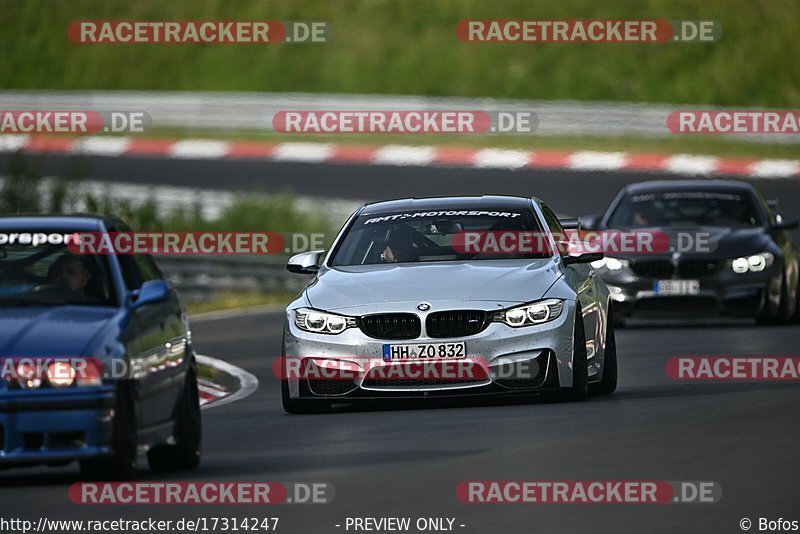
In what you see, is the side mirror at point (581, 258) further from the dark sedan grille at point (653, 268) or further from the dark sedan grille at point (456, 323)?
the dark sedan grille at point (653, 268)

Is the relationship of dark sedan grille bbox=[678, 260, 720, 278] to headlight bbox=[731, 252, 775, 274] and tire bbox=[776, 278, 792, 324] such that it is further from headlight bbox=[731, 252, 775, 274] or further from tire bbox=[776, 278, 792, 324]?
tire bbox=[776, 278, 792, 324]

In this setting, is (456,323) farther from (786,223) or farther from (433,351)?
(786,223)

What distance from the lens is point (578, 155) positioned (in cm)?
3941

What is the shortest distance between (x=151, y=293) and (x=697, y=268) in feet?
37.0

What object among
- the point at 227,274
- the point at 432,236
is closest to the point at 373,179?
the point at 227,274

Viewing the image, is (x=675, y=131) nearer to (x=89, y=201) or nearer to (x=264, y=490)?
(x=89, y=201)

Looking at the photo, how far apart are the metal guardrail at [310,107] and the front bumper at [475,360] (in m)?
27.4

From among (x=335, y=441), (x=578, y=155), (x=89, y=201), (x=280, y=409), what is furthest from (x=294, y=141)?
(x=335, y=441)

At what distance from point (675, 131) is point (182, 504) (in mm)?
32555

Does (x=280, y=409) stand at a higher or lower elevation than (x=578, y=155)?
lower

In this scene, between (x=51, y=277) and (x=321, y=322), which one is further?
(x=321, y=322)

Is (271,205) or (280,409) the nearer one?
(280,409)

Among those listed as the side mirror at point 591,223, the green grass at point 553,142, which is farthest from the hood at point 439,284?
the green grass at point 553,142

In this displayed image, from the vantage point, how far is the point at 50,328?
10.4m
